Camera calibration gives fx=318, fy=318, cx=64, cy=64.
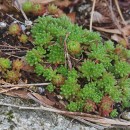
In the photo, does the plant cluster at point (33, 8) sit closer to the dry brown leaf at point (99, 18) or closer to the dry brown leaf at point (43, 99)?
the dry brown leaf at point (99, 18)

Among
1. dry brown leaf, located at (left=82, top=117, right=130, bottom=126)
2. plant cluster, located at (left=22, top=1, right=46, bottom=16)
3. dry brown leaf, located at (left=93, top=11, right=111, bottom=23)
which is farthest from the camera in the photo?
dry brown leaf, located at (left=93, top=11, right=111, bottom=23)

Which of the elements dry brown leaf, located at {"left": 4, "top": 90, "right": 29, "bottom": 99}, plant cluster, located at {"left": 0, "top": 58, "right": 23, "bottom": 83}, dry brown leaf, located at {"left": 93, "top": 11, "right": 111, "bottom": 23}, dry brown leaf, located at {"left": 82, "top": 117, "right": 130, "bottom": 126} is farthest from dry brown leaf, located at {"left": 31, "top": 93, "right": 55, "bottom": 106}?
dry brown leaf, located at {"left": 93, "top": 11, "right": 111, "bottom": 23}

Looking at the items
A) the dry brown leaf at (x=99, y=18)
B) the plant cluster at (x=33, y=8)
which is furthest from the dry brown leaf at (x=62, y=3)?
the plant cluster at (x=33, y=8)

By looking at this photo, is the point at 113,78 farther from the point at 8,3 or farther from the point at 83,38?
the point at 8,3

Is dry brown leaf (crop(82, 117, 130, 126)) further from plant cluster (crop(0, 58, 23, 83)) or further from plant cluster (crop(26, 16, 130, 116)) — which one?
plant cluster (crop(0, 58, 23, 83))

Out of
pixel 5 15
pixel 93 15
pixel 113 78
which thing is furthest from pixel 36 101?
pixel 93 15

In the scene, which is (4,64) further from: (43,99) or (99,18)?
(99,18)

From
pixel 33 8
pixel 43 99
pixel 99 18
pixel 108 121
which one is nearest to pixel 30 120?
pixel 43 99
